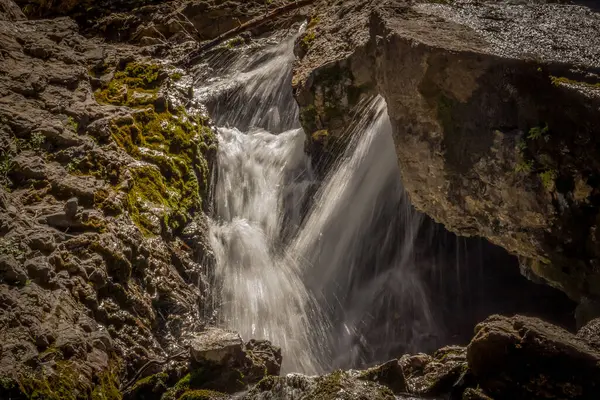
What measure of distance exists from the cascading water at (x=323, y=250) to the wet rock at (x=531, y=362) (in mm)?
2037

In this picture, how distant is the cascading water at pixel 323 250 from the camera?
216 inches

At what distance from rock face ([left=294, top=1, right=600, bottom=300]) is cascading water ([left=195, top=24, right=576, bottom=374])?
141cm

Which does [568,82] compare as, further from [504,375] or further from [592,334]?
[504,375]

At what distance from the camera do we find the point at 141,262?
15.5 feet

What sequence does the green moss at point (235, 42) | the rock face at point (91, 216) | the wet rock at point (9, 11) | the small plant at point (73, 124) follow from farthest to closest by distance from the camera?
the green moss at point (235, 42) → the wet rock at point (9, 11) → the small plant at point (73, 124) → the rock face at point (91, 216)

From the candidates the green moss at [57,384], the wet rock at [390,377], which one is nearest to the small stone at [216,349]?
the green moss at [57,384]

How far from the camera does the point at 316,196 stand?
6730mm

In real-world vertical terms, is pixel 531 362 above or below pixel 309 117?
below

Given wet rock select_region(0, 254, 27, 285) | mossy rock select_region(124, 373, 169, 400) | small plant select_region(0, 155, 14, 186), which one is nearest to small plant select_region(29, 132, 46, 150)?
small plant select_region(0, 155, 14, 186)

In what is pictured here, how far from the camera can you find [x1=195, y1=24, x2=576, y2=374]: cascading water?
5.47 m

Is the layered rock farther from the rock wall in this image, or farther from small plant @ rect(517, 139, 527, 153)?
small plant @ rect(517, 139, 527, 153)

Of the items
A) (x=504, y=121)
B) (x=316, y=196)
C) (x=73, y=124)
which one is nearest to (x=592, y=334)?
(x=504, y=121)

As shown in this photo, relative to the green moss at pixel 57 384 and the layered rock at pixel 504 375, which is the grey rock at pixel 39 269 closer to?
the green moss at pixel 57 384

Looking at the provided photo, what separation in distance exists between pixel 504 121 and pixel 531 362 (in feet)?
5.79
